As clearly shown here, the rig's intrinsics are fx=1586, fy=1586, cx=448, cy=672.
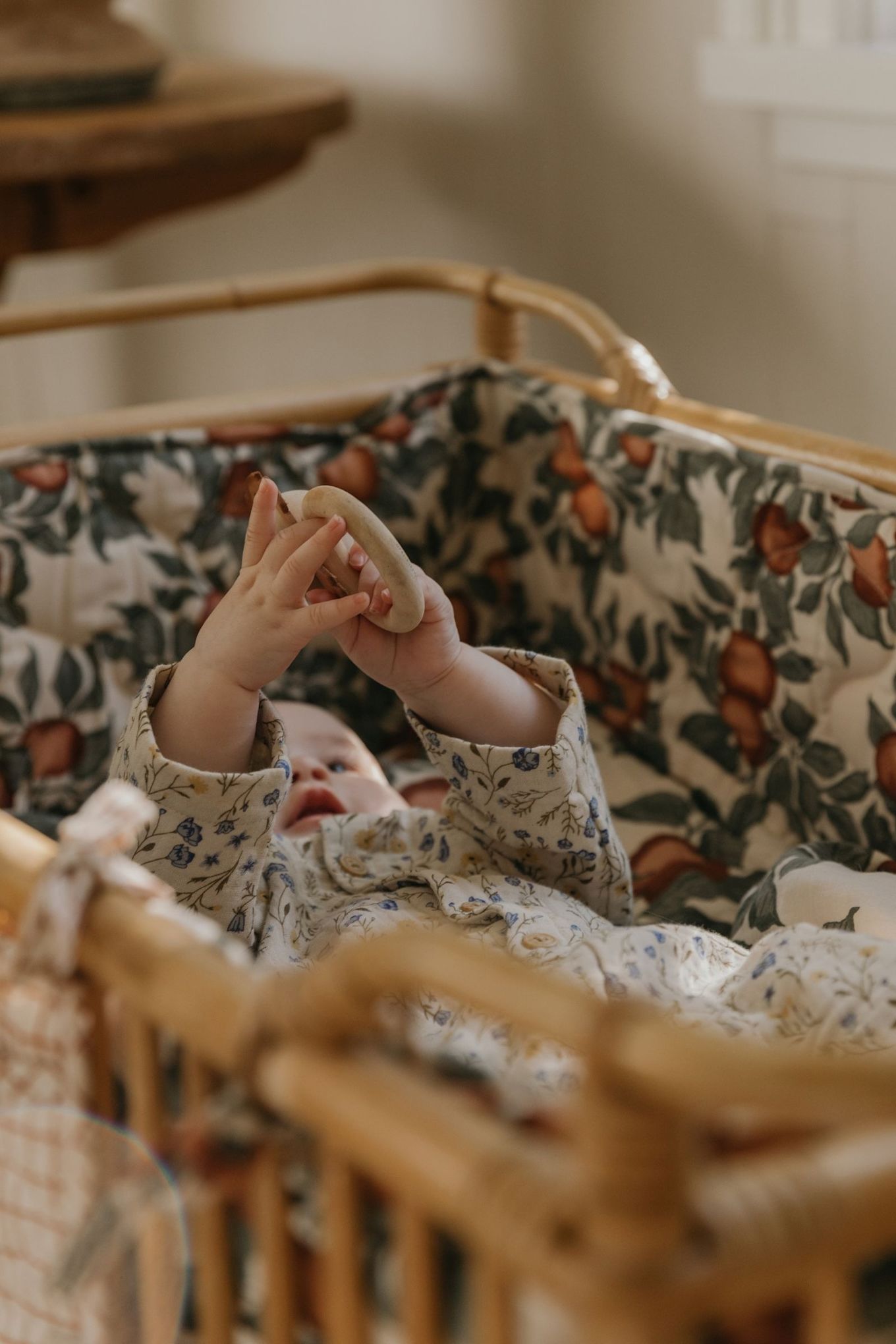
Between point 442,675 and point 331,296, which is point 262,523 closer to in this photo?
point 442,675

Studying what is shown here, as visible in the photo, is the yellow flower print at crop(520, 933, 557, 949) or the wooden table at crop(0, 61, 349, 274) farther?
the wooden table at crop(0, 61, 349, 274)

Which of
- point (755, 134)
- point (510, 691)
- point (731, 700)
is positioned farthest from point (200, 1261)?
point (755, 134)

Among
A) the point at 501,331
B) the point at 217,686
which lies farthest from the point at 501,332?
→ the point at 217,686

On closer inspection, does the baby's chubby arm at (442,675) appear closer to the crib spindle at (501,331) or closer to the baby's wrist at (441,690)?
the baby's wrist at (441,690)

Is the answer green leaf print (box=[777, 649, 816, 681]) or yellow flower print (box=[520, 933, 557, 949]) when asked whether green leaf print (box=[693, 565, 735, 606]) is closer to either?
green leaf print (box=[777, 649, 816, 681])

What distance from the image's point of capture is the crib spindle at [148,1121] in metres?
0.52

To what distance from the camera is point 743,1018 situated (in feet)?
2.31

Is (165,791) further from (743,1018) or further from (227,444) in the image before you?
(227,444)

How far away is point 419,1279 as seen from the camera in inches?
16.7

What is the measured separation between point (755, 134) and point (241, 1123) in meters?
1.18

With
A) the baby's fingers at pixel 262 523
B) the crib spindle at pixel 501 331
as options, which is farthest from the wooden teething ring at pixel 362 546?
the crib spindle at pixel 501 331

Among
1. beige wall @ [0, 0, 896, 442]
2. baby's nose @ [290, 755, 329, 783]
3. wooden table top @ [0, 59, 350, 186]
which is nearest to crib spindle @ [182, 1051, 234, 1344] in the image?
baby's nose @ [290, 755, 329, 783]

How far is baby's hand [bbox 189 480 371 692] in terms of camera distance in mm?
736

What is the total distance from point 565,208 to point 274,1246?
1353 millimetres
